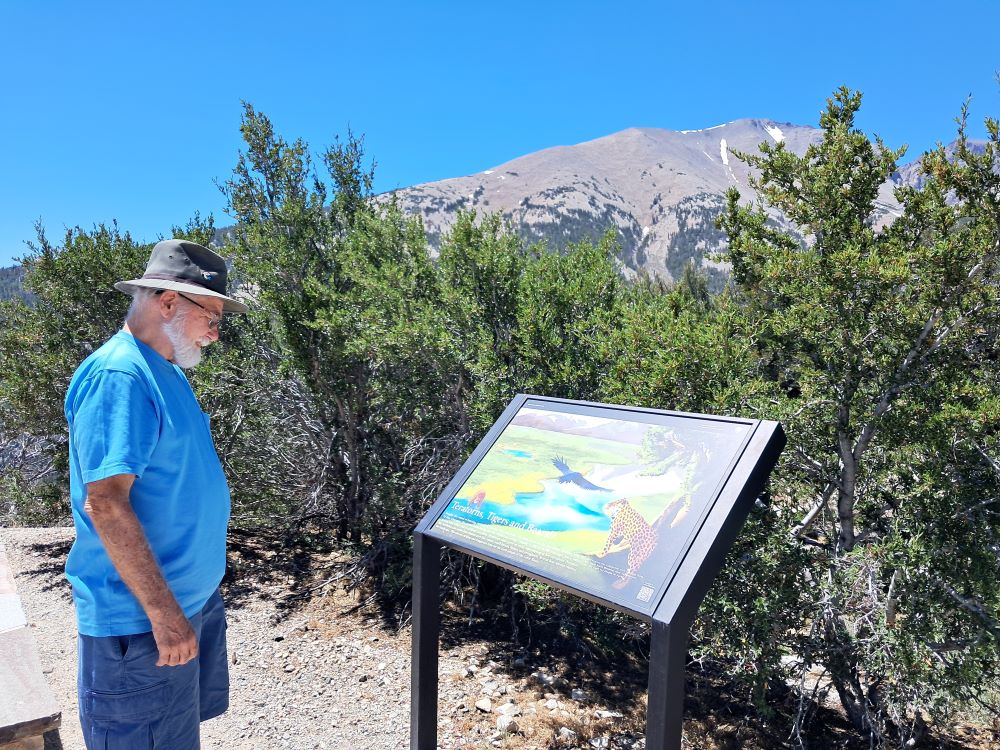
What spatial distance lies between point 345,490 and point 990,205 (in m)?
5.31

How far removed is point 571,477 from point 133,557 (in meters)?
1.51

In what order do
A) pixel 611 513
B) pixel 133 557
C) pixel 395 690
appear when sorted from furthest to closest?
pixel 395 690, pixel 611 513, pixel 133 557

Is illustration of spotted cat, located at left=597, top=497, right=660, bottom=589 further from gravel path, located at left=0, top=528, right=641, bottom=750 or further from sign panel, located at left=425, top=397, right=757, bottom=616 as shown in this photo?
gravel path, located at left=0, top=528, right=641, bottom=750

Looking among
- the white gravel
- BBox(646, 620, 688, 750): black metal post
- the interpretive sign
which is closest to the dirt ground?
the white gravel

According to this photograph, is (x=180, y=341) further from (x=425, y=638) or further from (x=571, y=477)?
(x=425, y=638)

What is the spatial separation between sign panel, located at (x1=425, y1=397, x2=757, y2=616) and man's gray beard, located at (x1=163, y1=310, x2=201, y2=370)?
121 cm

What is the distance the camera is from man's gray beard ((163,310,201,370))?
6.90 ft

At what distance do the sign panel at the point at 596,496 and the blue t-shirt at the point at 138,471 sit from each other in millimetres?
1001

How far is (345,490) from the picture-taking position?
6.16 m

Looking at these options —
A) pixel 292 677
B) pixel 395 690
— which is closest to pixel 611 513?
pixel 395 690

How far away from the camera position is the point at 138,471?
5.90ft

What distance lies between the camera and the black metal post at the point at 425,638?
280 centimetres

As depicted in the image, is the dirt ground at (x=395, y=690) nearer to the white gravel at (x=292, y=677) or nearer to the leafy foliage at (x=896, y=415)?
the white gravel at (x=292, y=677)

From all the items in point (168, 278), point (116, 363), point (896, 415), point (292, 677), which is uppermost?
point (168, 278)
